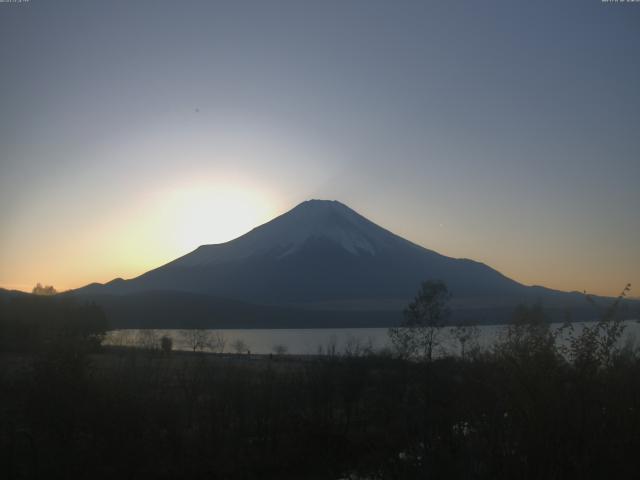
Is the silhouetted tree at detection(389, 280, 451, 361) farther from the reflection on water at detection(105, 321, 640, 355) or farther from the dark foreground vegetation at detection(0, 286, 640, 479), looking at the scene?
the dark foreground vegetation at detection(0, 286, 640, 479)

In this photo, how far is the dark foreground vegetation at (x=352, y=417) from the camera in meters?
5.36

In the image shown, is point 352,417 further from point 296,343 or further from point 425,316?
point 296,343

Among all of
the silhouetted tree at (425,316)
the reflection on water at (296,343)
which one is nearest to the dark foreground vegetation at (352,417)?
the reflection on water at (296,343)

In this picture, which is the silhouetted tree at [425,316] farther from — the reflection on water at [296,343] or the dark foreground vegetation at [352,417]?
the dark foreground vegetation at [352,417]

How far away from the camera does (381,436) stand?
1564cm

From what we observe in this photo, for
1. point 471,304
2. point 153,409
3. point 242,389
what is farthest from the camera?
point 471,304

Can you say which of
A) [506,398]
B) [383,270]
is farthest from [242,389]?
[383,270]

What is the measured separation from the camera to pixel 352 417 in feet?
59.6

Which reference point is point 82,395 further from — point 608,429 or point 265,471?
point 608,429

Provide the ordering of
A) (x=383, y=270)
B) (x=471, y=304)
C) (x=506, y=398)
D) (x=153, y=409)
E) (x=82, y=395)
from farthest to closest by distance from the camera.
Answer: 1. (x=383, y=270)
2. (x=471, y=304)
3. (x=153, y=409)
4. (x=82, y=395)
5. (x=506, y=398)

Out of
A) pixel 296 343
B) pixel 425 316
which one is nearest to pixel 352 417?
pixel 425 316

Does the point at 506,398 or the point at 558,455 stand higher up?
the point at 506,398

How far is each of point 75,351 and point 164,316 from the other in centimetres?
9758

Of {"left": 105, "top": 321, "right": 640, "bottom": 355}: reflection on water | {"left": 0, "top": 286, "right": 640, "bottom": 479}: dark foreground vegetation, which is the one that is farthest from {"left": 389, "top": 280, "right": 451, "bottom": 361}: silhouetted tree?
{"left": 0, "top": 286, "right": 640, "bottom": 479}: dark foreground vegetation
